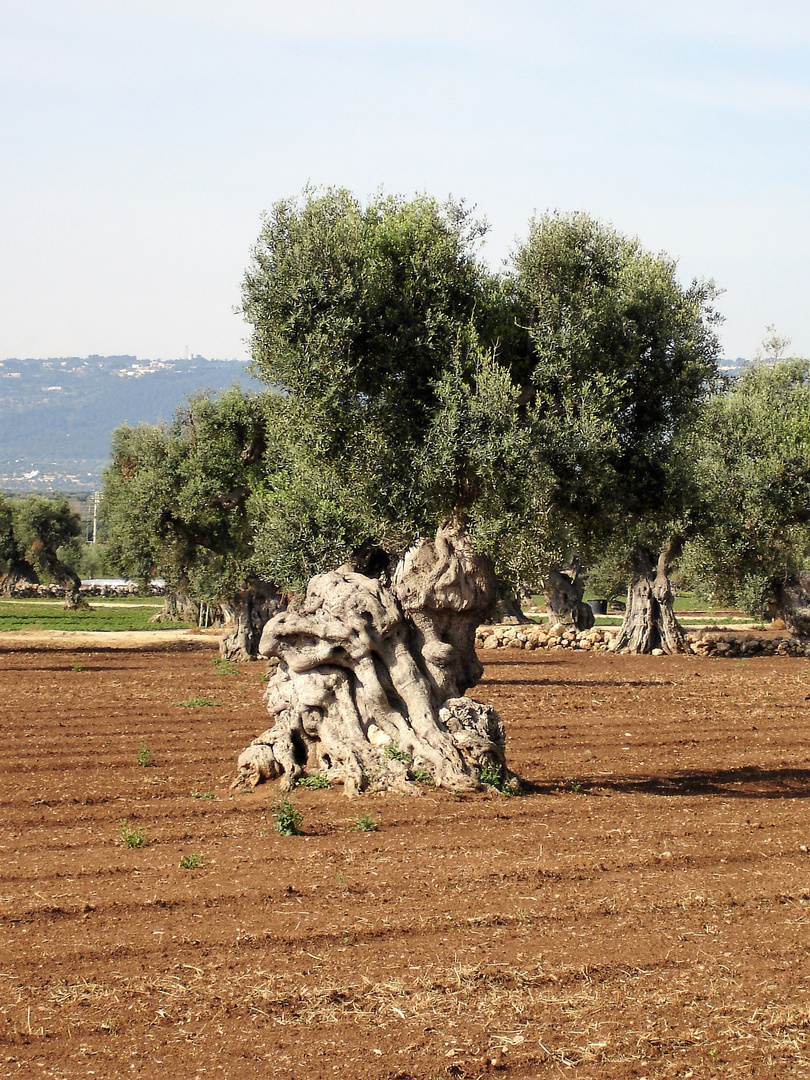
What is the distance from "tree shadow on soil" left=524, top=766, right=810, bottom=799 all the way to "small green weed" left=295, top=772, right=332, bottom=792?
269cm

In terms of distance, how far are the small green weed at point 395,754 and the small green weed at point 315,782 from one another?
84 centimetres

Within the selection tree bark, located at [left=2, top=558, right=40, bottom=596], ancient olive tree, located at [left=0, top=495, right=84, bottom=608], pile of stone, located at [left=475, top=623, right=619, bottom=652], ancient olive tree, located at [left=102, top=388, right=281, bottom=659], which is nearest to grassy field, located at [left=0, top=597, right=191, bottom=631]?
ancient olive tree, located at [left=0, top=495, right=84, bottom=608]

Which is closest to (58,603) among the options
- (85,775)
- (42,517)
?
(42,517)

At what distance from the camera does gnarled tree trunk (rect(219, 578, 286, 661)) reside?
36.3 meters

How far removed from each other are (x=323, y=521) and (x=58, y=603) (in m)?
71.6

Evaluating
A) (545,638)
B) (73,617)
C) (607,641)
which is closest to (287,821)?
(607,641)

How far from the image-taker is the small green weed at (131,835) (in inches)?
483

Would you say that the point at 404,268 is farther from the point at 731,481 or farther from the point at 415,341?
the point at 731,481

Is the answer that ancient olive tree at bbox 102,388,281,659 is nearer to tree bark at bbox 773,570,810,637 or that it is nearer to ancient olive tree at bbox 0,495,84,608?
tree bark at bbox 773,570,810,637

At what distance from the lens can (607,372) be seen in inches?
550

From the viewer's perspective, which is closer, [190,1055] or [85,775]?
[190,1055]

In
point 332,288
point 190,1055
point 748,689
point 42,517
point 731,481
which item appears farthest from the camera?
point 42,517

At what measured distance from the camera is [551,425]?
1334cm

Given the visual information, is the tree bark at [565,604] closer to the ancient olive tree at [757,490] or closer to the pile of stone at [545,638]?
the pile of stone at [545,638]
